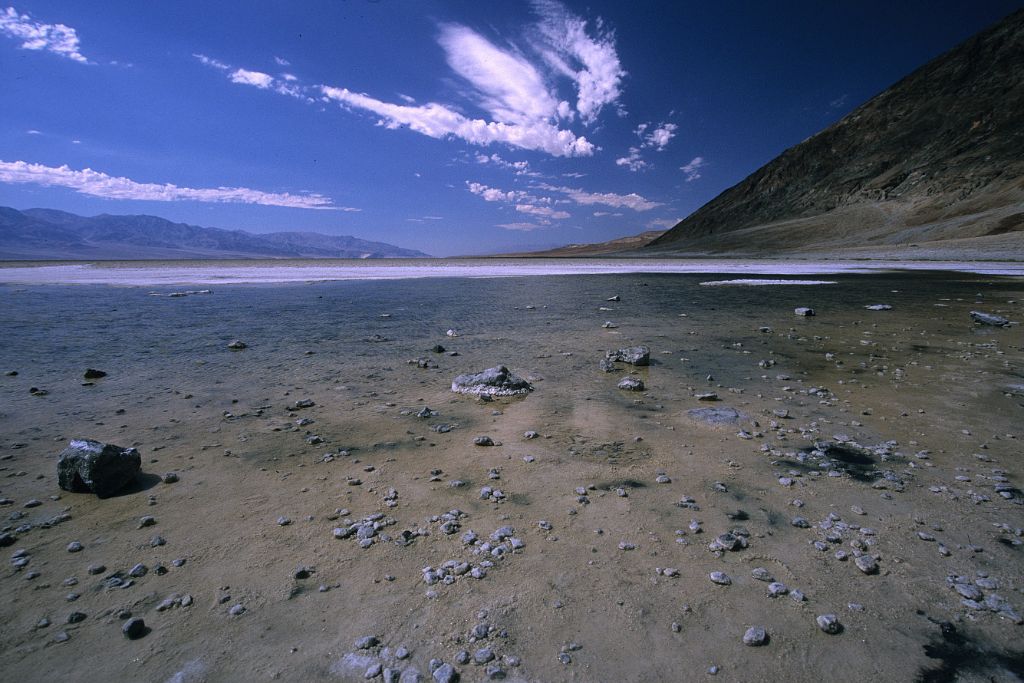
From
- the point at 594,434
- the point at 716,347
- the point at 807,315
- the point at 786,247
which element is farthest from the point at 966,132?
the point at 594,434

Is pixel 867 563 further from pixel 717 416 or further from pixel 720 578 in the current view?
pixel 717 416

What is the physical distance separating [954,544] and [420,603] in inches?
147

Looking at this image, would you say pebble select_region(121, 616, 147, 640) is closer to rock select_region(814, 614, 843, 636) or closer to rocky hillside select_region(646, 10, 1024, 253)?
rock select_region(814, 614, 843, 636)

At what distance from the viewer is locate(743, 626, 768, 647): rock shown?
2586 millimetres

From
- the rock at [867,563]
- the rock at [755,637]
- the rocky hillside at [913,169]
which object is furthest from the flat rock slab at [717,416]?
the rocky hillside at [913,169]

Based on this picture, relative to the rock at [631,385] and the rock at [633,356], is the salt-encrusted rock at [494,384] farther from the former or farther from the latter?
the rock at [633,356]

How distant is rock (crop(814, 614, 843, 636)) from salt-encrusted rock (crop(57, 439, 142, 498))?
18.4 ft

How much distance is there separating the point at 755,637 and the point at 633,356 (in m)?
6.46

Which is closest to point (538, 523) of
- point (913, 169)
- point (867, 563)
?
point (867, 563)

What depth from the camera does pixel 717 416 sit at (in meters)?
6.04

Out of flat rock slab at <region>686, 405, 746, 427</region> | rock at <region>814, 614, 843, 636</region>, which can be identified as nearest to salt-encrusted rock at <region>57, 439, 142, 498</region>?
rock at <region>814, 614, 843, 636</region>

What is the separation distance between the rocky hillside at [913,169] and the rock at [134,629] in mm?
69142

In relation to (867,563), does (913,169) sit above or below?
above

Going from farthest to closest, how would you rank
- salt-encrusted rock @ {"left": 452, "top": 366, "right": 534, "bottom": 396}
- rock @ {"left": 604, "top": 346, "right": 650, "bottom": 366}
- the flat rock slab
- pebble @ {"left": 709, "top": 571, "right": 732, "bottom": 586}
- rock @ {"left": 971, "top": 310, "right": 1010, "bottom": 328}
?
1. rock @ {"left": 971, "top": 310, "right": 1010, "bottom": 328}
2. rock @ {"left": 604, "top": 346, "right": 650, "bottom": 366}
3. salt-encrusted rock @ {"left": 452, "top": 366, "right": 534, "bottom": 396}
4. the flat rock slab
5. pebble @ {"left": 709, "top": 571, "right": 732, "bottom": 586}
